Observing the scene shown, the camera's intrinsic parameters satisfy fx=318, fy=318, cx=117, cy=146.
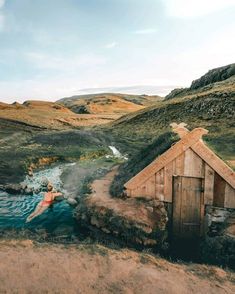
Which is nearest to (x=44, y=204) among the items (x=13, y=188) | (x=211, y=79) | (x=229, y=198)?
(x=13, y=188)

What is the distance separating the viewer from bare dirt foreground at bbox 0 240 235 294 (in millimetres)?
10492

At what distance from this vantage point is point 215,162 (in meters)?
13.6

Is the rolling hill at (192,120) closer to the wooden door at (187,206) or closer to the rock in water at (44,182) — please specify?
the rock in water at (44,182)

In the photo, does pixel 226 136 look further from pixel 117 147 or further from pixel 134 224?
pixel 134 224

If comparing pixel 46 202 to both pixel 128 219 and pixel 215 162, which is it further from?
pixel 215 162

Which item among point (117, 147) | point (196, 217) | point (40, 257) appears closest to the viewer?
point (40, 257)

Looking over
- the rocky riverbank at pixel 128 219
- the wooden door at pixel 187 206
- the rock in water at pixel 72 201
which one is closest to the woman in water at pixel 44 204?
the rock in water at pixel 72 201

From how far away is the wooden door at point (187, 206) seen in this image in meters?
14.1

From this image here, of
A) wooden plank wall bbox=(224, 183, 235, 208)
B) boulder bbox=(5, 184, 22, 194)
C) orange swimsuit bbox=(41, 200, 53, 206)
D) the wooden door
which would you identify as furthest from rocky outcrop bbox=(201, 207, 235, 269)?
boulder bbox=(5, 184, 22, 194)

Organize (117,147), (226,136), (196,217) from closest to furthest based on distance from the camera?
(196,217), (226,136), (117,147)

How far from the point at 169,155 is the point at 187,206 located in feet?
8.08

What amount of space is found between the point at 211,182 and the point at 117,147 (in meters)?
30.1

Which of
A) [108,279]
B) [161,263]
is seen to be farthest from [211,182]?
[108,279]

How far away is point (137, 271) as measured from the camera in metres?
11.5
